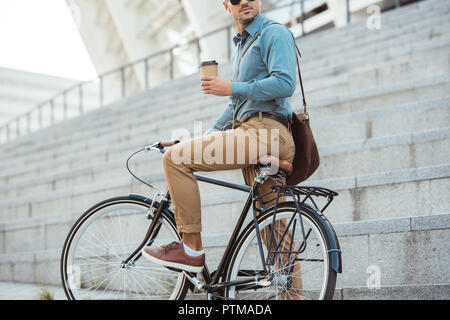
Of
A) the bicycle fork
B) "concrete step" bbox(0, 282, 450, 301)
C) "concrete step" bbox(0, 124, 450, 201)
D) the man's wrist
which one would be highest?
the man's wrist

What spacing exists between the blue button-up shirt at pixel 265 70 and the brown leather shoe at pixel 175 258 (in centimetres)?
82

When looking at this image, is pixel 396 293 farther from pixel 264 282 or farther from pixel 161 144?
pixel 161 144

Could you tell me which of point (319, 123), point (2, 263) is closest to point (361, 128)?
point (319, 123)

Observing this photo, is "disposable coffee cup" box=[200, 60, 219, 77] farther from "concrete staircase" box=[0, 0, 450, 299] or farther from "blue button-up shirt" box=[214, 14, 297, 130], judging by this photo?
"concrete staircase" box=[0, 0, 450, 299]

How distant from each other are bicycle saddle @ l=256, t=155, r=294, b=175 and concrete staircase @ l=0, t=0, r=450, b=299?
0.87m

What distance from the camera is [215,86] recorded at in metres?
2.46

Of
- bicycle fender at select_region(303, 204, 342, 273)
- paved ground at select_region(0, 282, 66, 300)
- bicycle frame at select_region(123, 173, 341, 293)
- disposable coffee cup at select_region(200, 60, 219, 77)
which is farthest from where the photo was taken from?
paved ground at select_region(0, 282, 66, 300)

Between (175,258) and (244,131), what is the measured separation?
0.79 meters

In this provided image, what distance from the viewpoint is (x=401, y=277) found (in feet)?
9.88

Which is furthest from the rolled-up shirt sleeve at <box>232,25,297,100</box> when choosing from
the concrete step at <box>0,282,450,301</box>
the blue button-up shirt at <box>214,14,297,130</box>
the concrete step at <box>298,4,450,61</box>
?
the concrete step at <box>298,4,450,61</box>

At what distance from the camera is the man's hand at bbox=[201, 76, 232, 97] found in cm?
245

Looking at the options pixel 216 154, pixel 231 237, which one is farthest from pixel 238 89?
pixel 231 237

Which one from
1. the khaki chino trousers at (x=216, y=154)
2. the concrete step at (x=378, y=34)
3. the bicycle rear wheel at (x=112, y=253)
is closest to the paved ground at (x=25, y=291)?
the bicycle rear wheel at (x=112, y=253)
